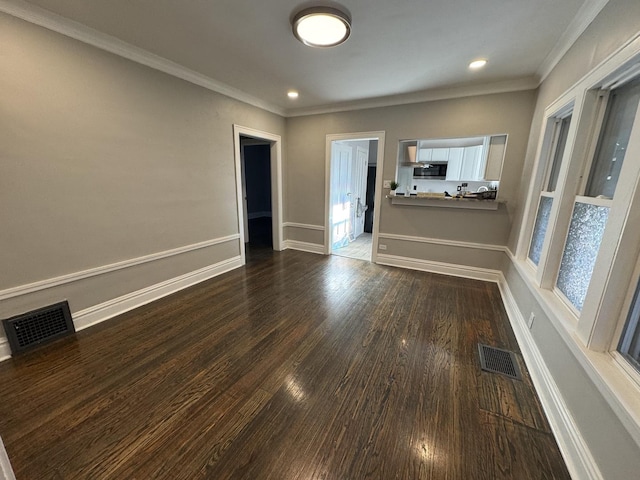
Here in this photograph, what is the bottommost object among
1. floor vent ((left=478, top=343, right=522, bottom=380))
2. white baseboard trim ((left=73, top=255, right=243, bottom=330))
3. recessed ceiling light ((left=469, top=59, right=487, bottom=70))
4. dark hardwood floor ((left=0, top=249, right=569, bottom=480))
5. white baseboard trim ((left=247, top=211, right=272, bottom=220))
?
dark hardwood floor ((left=0, top=249, right=569, bottom=480))

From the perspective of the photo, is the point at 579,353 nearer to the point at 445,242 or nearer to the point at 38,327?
the point at 445,242

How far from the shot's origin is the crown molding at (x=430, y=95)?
2.93 m

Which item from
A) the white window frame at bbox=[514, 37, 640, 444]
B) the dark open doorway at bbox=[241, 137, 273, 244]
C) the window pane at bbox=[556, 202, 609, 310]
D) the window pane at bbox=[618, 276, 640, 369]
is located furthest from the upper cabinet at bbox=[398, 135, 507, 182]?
the dark open doorway at bbox=[241, 137, 273, 244]

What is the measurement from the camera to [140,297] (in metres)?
2.70

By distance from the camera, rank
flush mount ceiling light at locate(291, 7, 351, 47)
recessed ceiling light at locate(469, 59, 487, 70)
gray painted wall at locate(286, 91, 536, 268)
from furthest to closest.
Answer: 1. gray painted wall at locate(286, 91, 536, 268)
2. recessed ceiling light at locate(469, 59, 487, 70)
3. flush mount ceiling light at locate(291, 7, 351, 47)

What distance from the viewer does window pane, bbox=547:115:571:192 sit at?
89.9 inches

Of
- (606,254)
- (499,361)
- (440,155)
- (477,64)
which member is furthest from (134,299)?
(440,155)

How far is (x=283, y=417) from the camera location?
147cm

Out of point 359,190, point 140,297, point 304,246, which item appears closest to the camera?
point 140,297

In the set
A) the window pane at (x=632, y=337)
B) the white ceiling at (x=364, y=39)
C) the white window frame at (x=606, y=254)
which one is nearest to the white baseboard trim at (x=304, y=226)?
the white ceiling at (x=364, y=39)

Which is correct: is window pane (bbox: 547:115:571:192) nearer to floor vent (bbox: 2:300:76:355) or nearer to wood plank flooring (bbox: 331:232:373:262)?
wood plank flooring (bbox: 331:232:373:262)

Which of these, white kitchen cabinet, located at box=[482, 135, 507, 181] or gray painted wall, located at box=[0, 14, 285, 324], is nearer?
gray painted wall, located at box=[0, 14, 285, 324]

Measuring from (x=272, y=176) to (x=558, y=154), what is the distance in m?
3.83

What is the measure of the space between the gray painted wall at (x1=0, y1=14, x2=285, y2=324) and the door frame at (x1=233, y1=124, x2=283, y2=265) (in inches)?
14.2
